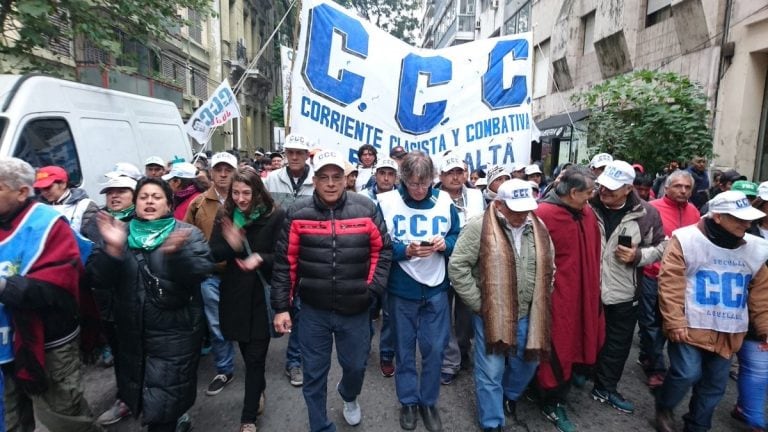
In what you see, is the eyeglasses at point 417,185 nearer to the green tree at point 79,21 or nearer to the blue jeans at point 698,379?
the blue jeans at point 698,379

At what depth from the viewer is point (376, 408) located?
3.56m

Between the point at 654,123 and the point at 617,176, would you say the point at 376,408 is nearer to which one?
the point at 617,176

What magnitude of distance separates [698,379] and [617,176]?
1.50m

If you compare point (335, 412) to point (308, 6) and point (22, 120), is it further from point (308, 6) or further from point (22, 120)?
point (308, 6)

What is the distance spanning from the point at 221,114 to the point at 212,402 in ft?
15.5

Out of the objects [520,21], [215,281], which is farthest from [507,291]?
[520,21]

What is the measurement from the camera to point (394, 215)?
3.25 metres

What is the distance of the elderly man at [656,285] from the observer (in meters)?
3.97

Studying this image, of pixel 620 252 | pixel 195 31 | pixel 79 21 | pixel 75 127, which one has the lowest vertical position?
pixel 620 252

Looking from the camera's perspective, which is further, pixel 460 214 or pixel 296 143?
pixel 296 143

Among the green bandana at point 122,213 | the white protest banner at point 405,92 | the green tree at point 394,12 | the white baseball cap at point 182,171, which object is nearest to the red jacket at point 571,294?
the white protest banner at point 405,92

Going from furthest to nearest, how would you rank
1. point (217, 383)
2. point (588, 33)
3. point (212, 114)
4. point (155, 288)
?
point (588, 33), point (212, 114), point (217, 383), point (155, 288)

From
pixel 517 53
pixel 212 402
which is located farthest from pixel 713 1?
pixel 212 402

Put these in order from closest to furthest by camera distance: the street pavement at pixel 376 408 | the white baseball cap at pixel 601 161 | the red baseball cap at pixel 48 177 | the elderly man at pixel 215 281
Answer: the street pavement at pixel 376 408 → the red baseball cap at pixel 48 177 → the elderly man at pixel 215 281 → the white baseball cap at pixel 601 161
